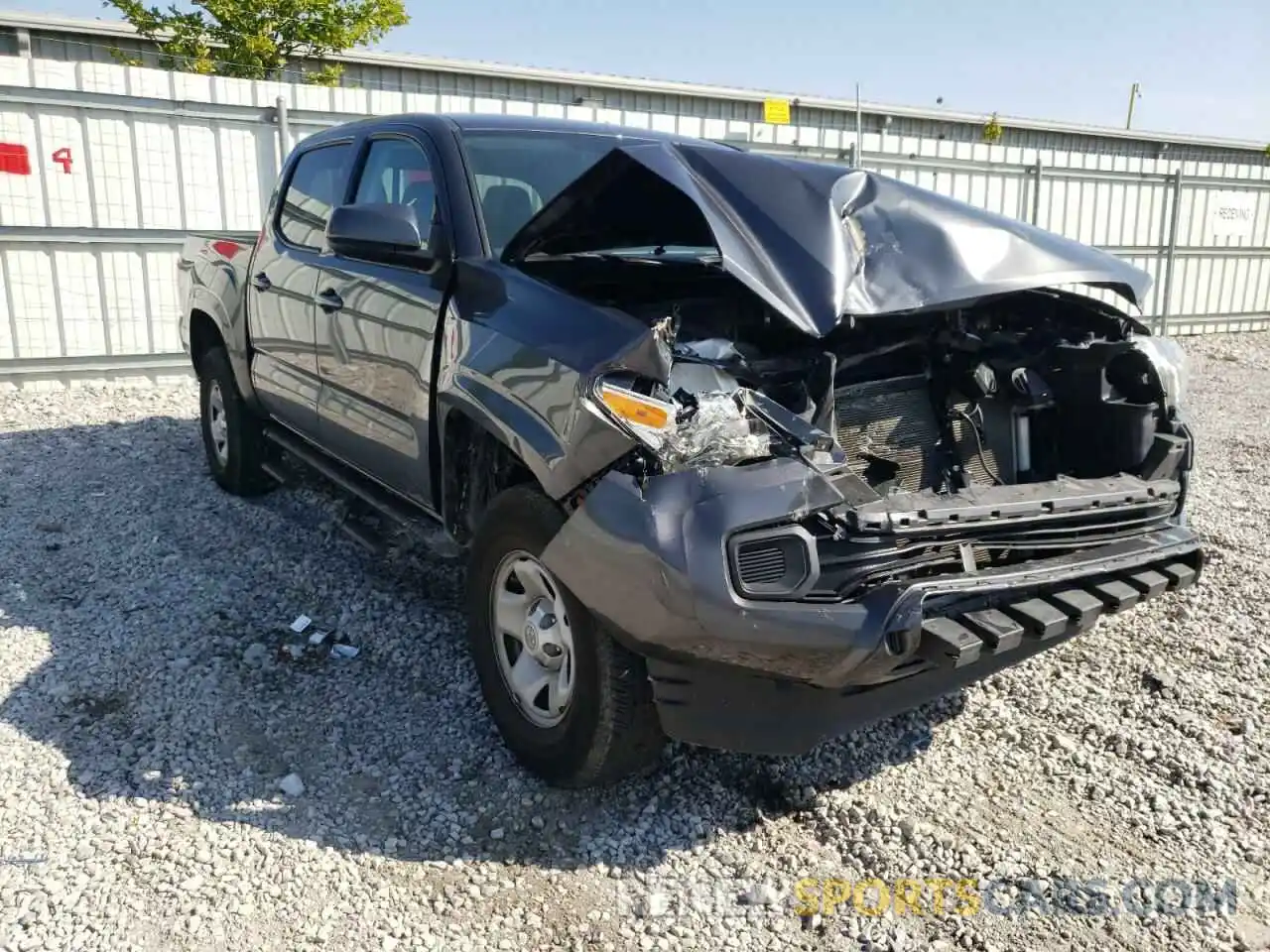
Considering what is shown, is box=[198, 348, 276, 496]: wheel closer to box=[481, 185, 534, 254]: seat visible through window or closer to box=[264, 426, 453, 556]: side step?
box=[264, 426, 453, 556]: side step

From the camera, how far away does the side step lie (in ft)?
12.0

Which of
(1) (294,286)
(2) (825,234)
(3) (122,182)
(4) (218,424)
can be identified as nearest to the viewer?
(2) (825,234)

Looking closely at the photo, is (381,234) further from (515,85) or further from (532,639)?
(515,85)

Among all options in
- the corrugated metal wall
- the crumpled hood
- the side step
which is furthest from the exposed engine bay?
the corrugated metal wall

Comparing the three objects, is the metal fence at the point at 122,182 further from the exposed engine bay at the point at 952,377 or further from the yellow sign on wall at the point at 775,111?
the exposed engine bay at the point at 952,377

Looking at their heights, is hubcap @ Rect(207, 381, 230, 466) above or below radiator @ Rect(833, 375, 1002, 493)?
below

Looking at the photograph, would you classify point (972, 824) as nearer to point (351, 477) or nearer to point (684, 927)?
point (684, 927)

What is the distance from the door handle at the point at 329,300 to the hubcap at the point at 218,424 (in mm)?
1745

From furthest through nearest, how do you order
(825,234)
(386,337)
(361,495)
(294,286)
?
1. (294,286)
2. (361,495)
3. (386,337)
4. (825,234)

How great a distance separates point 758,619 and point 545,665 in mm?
859

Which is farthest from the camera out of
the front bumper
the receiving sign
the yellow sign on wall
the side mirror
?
the receiving sign


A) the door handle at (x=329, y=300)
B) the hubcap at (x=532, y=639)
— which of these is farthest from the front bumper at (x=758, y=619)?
the door handle at (x=329, y=300)

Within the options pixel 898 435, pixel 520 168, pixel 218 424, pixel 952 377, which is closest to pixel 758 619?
pixel 898 435

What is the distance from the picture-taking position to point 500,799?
297cm
